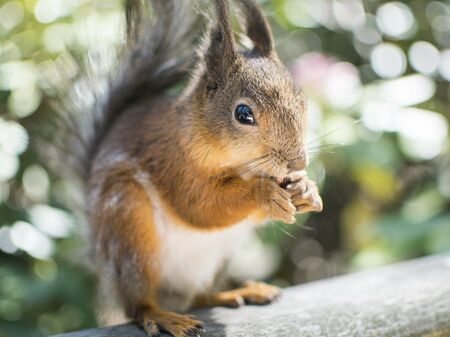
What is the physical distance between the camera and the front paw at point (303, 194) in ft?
3.42

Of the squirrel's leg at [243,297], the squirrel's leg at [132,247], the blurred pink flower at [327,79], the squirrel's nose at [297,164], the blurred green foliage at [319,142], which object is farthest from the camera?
the blurred pink flower at [327,79]

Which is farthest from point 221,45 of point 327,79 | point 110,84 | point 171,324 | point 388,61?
point 388,61

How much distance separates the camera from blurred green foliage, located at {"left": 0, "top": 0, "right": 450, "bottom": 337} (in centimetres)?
163

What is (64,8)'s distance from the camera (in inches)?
68.3

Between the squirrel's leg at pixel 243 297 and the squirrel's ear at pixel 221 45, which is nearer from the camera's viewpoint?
the squirrel's ear at pixel 221 45

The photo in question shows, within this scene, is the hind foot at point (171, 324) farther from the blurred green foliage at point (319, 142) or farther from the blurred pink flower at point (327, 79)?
the blurred pink flower at point (327, 79)

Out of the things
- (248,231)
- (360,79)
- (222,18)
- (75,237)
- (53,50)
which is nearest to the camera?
(222,18)

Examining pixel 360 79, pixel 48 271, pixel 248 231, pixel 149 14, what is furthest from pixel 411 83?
pixel 48 271

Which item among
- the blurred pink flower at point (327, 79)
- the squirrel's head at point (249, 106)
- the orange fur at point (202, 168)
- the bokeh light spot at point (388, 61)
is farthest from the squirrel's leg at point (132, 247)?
the bokeh light spot at point (388, 61)

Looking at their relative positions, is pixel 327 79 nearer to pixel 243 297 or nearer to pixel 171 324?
pixel 243 297

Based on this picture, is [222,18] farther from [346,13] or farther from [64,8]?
[346,13]

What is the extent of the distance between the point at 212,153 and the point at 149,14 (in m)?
0.30

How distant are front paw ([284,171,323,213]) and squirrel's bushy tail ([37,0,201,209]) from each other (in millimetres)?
344

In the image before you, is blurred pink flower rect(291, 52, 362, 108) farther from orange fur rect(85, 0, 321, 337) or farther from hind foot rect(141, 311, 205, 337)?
hind foot rect(141, 311, 205, 337)
